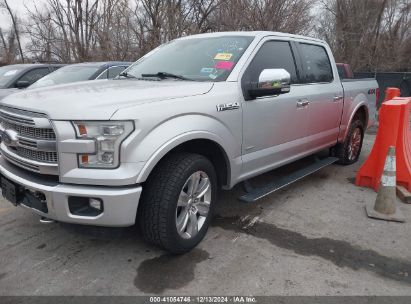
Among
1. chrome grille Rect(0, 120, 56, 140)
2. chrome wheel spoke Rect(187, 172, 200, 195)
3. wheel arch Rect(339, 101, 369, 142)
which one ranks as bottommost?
chrome wheel spoke Rect(187, 172, 200, 195)

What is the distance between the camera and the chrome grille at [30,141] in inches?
111

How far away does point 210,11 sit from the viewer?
2045 centimetres

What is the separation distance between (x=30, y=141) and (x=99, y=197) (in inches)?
28.9

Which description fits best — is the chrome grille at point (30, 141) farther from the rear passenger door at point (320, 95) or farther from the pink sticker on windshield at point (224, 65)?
the rear passenger door at point (320, 95)

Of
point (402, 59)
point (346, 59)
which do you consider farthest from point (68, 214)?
point (402, 59)

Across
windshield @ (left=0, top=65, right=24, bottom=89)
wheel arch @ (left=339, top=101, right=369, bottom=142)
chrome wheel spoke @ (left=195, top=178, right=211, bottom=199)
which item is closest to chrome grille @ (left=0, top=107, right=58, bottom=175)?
chrome wheel spoke @ (left=195, top=178, right=211, bottom=199)

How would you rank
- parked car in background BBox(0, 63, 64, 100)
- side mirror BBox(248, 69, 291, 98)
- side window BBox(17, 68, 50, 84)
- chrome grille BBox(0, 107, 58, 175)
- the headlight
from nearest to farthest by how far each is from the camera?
the headlight < chrome grille BBox(0, 107, 58, 175) < side mirror BBox(248, 69, 291, 98) < parked car in background BBox(0, 63, 64, 100) < side window BBox(17, 68, 50, 84)

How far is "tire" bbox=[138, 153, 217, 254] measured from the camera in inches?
117

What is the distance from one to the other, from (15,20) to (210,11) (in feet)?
64.1

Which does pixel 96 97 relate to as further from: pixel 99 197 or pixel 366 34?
pixel 366 34

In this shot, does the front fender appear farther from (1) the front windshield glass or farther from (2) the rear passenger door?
(2) the rear passenger door

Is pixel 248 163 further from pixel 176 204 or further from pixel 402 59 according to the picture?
pixel 402 59

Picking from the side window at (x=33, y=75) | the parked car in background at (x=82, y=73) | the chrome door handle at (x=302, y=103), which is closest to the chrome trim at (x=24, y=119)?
the chrome door handle at (x=302, y=103)

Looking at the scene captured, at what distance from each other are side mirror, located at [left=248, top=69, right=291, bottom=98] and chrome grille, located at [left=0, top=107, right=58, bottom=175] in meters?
1.85
